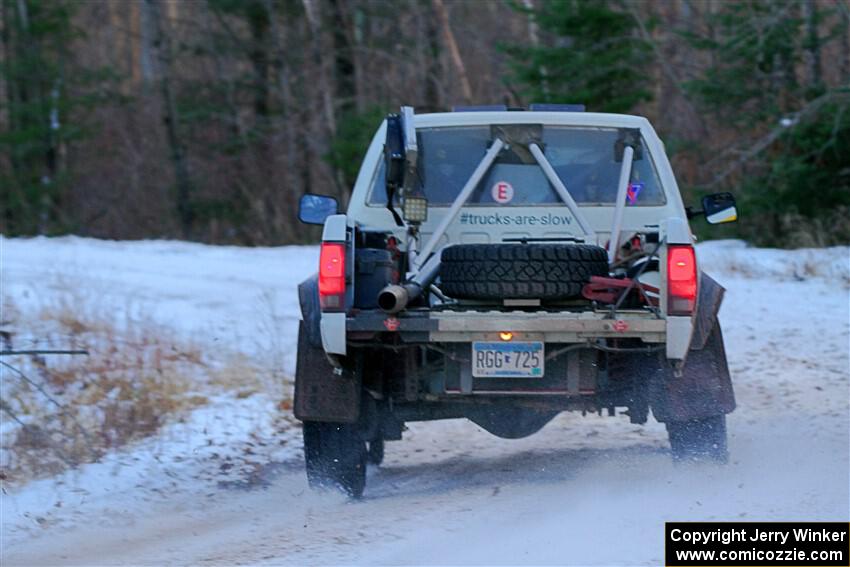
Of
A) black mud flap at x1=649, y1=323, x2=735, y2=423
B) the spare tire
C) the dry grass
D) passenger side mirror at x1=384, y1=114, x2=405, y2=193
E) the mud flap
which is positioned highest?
passenger side mirror at x1=384, y1=114, x2=405, y2=193

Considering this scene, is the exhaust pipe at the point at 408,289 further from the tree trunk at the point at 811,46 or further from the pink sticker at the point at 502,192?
the tree trunk at the point at 811,46

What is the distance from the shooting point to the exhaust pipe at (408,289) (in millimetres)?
5664

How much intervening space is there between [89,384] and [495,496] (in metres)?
4.17

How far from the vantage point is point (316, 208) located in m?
7.12

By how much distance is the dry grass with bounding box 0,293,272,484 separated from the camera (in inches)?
295

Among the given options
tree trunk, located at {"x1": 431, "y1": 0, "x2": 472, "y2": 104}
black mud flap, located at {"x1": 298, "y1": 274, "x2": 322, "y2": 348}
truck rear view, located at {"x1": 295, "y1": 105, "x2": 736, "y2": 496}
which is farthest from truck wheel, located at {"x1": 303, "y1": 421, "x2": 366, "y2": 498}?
tree trunk, located at {"x1": 431, "y1": 0, "x2": 472, "y2": 104}

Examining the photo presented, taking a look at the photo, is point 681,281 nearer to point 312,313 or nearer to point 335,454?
point 312,313

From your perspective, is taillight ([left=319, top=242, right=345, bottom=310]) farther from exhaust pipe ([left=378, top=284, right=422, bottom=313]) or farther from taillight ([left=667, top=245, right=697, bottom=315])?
taillight ([left=667, top=245, right=697, bottom=315])

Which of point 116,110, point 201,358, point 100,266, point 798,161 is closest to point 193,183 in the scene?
point 116,110

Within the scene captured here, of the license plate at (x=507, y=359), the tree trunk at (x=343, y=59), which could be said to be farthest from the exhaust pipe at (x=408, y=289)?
the tree trunk at (x=343, y=59)

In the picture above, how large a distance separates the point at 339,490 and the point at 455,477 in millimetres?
881

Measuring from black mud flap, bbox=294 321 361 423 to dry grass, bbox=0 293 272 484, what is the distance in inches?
67.9

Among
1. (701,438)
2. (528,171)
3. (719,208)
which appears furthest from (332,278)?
(719,208)

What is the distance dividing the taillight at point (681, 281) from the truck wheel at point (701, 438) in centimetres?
92
